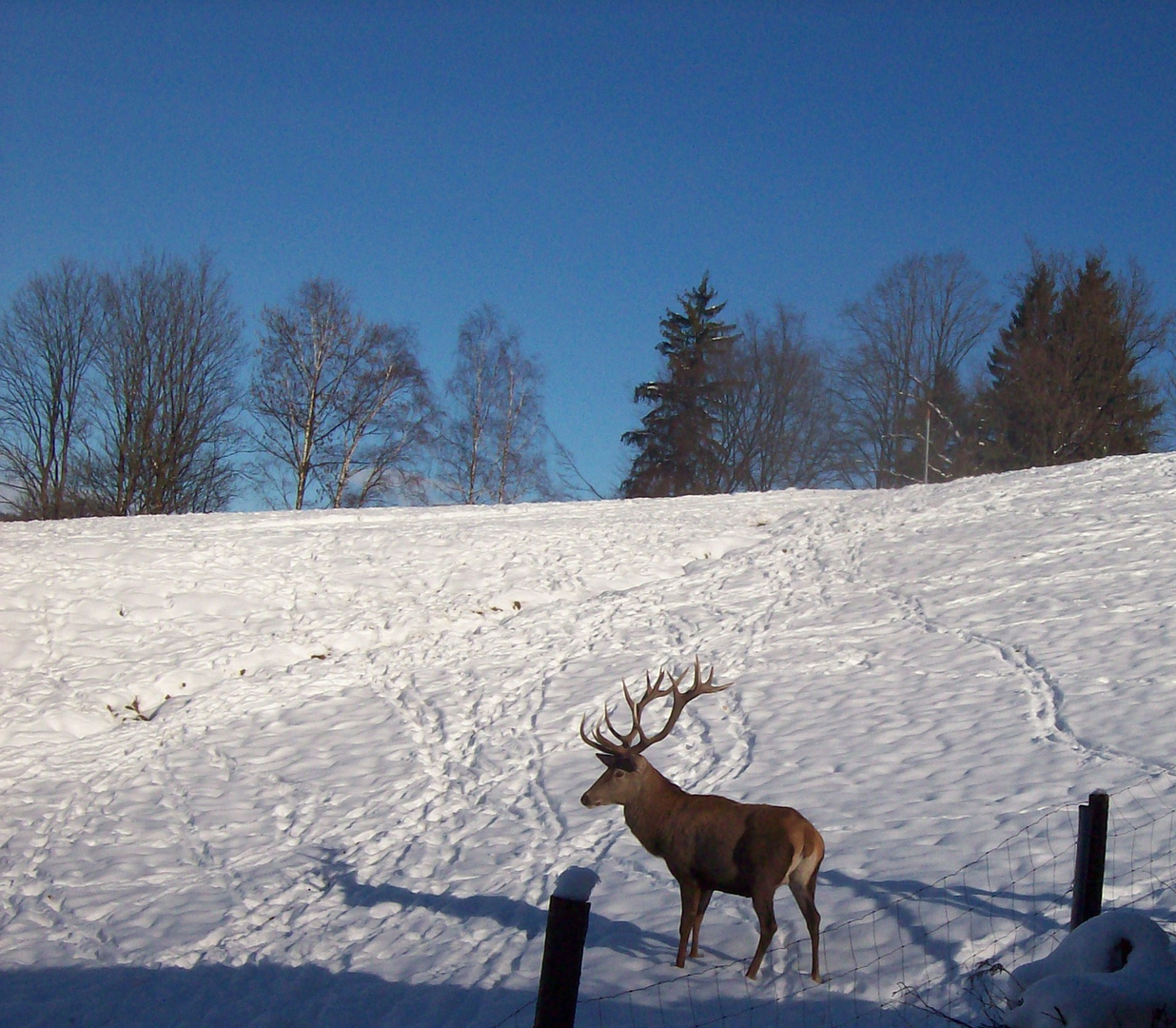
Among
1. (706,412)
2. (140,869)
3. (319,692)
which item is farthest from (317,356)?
(140,869)

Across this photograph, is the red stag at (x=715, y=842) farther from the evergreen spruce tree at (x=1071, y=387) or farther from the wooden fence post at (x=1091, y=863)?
the evergreen spruce tree at (x=1071, y=387)

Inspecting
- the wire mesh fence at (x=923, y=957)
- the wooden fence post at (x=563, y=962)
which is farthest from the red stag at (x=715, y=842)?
the wooden fence post at (x=563, y=962)

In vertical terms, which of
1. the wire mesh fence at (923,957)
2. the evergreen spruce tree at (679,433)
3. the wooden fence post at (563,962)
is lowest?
the wire mesh fence at (923,957)

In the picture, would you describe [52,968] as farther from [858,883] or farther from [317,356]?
[317,356]

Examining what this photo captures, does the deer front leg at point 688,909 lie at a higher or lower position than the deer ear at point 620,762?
lower

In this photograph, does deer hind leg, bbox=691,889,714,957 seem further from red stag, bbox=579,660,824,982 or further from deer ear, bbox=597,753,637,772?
deer ear, bbox=597,753,637,772

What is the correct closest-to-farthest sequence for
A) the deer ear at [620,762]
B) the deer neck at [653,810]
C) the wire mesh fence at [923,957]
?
the wire mesh fence at [923,957] → the deer neck at [653,810] → the deer ear at [620,762]

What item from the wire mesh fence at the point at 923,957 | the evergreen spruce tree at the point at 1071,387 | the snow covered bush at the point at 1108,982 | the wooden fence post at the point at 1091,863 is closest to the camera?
the snow covered bush at the point at 1108,982

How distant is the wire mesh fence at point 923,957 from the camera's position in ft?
17.9

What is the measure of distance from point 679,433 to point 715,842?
35.3m

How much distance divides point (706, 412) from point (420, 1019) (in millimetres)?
37359

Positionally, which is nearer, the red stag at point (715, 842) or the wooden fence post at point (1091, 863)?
the wooden fence post at point (1091, 863)

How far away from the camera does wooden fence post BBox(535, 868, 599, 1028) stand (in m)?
3.56

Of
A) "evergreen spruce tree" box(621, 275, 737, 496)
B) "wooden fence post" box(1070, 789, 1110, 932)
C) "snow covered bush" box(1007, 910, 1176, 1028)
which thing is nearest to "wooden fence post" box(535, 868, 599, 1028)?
"snow covered bush" box(1007, 910, 1176, 1028)
